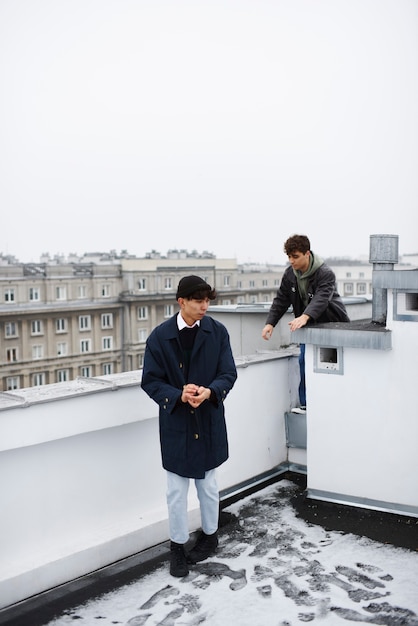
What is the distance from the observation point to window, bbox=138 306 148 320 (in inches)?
2482

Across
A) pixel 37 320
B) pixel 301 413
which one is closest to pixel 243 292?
pixel 37 320

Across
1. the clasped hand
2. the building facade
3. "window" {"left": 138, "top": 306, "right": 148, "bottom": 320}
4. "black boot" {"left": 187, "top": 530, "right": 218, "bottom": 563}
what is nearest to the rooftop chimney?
the clasped hand

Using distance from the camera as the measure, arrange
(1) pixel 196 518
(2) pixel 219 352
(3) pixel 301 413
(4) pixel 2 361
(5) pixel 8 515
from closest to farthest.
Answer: (5) pixel 8 515
(2) pixel 219 352
(1) pixel 196 518
(3) pixel 301 413
(4) pixel 2 361

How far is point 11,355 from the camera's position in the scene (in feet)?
199

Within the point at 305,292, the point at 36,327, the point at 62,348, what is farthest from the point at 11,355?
the point at 305,292

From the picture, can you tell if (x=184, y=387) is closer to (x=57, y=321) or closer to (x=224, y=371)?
(x=224, y=371)

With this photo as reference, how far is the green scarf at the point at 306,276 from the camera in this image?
13.3ft

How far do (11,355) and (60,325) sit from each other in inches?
209

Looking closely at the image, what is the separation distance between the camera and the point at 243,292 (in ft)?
205

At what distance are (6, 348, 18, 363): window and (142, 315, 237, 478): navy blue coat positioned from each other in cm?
5995

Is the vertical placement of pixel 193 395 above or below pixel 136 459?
above

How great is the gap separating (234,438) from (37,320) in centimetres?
5861

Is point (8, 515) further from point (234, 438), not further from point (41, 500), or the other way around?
point (234, 438)

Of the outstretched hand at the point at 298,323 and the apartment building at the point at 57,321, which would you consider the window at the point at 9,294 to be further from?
the outstretched hand at the point at 298,323
